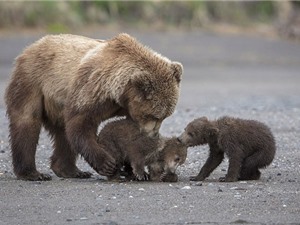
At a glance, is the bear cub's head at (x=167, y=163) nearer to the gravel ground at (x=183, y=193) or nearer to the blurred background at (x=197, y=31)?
the gravel ground at (x=183, y=193)

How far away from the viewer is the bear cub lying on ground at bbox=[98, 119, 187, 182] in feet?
36.6

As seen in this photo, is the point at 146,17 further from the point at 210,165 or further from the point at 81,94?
the point at 81,94

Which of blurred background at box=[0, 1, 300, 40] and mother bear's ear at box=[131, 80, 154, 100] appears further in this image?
blurred background at box=[0, 1, 300, 40]

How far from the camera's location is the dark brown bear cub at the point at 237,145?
1131 centimetres

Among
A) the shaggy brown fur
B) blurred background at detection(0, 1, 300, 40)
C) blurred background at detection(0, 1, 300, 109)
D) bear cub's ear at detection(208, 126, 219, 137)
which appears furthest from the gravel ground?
blurred background at detection(0, 1, 300, 40)

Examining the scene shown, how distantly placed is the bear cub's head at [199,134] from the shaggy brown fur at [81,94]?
39 cm

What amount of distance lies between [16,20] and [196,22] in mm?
5504

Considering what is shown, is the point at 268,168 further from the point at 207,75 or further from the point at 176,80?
the point at 207,75

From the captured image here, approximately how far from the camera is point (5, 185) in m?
11.2

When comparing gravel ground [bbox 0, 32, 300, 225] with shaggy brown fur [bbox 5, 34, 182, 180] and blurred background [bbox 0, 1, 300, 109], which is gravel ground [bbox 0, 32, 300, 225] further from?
blurred background [bbox 0, 1, 300, 109]

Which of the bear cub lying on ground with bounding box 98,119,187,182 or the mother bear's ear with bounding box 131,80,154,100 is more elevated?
the mother bear's ear with bounding box 131,80,154,100

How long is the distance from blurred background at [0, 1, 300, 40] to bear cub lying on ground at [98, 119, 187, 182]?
1844cm

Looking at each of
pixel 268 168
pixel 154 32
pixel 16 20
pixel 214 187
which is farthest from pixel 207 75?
pixel 214 187

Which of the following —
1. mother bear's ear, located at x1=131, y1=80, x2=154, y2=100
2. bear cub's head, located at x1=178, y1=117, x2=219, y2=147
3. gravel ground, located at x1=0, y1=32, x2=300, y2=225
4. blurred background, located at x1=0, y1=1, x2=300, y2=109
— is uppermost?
mother bear's ear, located at x1=131, y1=80, x2=154, y2=100
